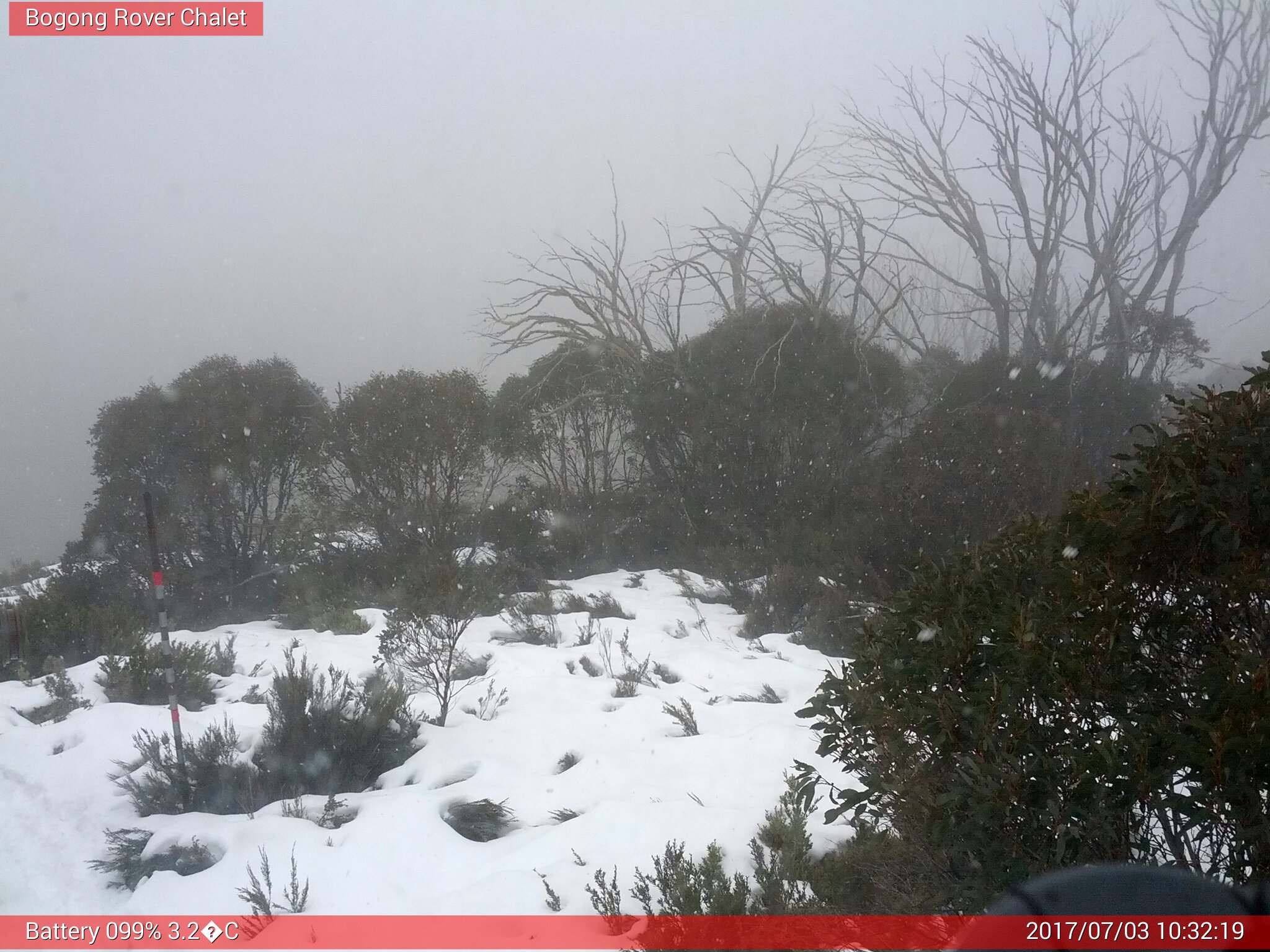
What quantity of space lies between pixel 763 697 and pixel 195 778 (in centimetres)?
356

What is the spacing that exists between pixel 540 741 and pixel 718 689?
4.88 ft

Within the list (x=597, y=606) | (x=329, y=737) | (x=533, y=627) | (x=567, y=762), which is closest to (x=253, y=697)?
(x=329, y=737)

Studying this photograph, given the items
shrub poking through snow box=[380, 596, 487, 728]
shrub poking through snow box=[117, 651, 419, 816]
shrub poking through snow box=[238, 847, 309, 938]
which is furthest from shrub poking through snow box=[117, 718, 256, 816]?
shrub poking through snow box=[380, 596, 487, 728]

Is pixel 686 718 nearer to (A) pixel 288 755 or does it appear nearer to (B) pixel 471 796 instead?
(B) pixel 471 796

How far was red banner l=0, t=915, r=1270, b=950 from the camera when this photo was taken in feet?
8.21

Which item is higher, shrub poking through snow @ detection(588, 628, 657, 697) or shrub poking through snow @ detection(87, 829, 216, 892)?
shrub poking through snow @ detection(588, 628, 657, 697)

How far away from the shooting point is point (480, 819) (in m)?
3.79

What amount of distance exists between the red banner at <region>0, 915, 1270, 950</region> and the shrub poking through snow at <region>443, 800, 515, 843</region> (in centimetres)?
72

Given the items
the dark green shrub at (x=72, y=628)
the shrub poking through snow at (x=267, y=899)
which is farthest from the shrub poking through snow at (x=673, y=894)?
the dark green shrub at (x=72, y=628)

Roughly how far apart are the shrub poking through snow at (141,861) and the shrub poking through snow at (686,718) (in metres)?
2.55

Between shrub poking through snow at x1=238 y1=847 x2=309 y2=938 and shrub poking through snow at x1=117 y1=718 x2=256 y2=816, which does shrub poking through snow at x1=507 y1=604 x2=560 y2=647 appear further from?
shrub poking through snow at x1=238 y1=847 x2=309 y2=938

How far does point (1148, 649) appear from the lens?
1.99 metres

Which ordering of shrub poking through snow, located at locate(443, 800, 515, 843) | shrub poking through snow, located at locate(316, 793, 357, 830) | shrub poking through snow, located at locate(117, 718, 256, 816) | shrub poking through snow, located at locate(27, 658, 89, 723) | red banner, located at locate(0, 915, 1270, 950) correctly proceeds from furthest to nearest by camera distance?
1. shrub poking through snow, located at locate(27, 658, 89, 723)
2. shrub poking through snow, located at locate(117, 718, 256, 816)
3. shrub poking through snow, located at locate(316, 793, 357, 830)
4. shrub poking through snow, located at locate(443, 800, 515, 843)
5. red banner, located at locate(0, 915, 1270, 950)

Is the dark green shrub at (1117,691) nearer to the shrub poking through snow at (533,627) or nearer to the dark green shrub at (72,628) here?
the shrub poking through snow at (533,627)
